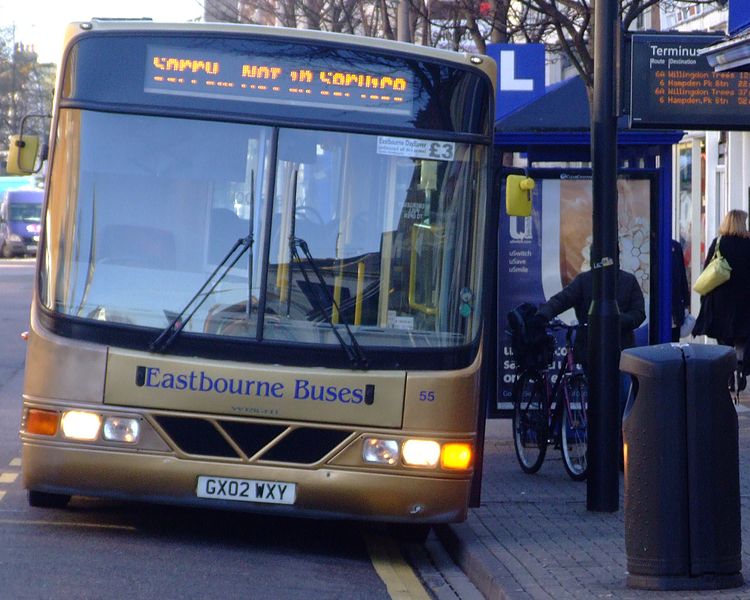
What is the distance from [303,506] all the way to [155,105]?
7.51 ft

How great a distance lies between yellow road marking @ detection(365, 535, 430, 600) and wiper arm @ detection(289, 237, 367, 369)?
110 cm

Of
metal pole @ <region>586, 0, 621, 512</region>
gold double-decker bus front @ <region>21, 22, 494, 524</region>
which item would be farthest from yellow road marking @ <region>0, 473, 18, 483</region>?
metal pole @ <region>586, 0, 621, 512</region>

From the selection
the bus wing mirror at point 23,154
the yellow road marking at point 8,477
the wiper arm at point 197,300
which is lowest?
the yellow road marking at point 8,477

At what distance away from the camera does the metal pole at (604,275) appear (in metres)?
9.12

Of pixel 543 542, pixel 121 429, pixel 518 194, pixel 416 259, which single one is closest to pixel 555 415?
pixel 518 194

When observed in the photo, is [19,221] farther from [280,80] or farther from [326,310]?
[326,310]

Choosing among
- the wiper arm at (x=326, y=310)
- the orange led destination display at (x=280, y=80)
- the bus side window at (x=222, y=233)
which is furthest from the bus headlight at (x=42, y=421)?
the orange led destination display at (x=280, y=80)

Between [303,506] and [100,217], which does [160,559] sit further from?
[100,217]

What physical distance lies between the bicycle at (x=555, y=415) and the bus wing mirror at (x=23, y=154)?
4027 mm

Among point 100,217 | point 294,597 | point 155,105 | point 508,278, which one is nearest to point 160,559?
point 294,597

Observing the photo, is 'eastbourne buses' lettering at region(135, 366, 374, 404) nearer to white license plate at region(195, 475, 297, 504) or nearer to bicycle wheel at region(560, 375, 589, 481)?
white license plate at region(195, 475, 297, 504)

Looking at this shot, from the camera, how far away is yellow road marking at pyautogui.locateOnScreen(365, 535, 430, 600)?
7531 millimetres

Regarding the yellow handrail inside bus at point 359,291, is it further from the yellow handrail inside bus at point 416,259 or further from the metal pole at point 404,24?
the metal pole at point 404,24

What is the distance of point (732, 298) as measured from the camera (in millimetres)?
15438
